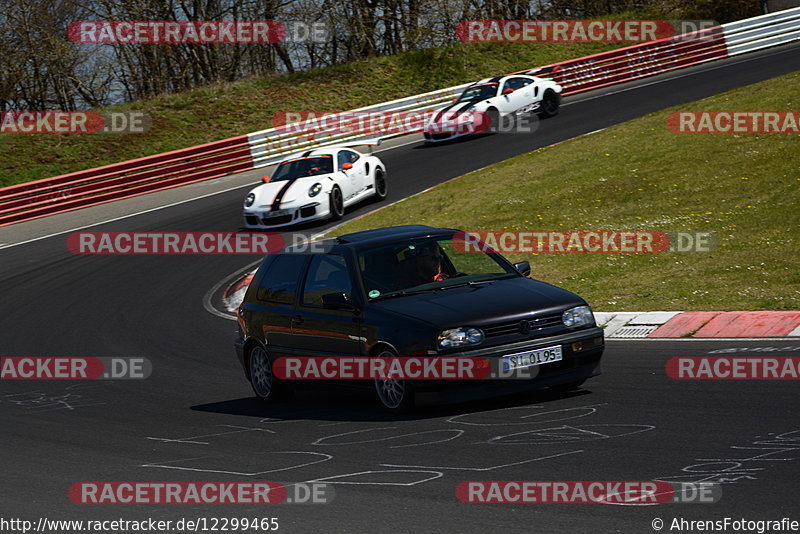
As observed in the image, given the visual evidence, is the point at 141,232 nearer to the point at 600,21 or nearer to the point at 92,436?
the point at 92,436

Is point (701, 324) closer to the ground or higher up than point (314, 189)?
closer to the ground

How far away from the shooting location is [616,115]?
28281 mm

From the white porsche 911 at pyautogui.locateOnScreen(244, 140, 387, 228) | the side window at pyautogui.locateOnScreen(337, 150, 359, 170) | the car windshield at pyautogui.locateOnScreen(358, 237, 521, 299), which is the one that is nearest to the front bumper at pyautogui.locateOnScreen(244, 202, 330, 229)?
the white porsche 911 at pyautogui.locateOnScreen(244, 140, 387, 228)

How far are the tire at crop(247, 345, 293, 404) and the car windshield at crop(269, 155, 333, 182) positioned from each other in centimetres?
1239

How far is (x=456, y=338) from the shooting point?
8.00m

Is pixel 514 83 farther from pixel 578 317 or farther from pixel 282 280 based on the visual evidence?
pixel 578 317

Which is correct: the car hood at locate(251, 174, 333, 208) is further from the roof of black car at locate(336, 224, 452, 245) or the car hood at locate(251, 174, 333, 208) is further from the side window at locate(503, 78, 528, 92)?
the roof of black car at locate(336, 224, 452, 245)

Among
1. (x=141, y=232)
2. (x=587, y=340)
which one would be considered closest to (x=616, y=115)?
(x=141, y=232)

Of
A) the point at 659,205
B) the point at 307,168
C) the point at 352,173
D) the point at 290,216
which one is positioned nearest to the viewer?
the point at 659,205

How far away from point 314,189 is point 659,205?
23.5ft

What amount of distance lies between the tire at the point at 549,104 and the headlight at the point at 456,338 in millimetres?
22297

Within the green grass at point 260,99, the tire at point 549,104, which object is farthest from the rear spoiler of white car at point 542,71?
the green grass at point 260,99

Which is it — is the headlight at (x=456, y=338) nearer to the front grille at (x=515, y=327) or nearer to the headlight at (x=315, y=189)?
the front grille at (x=515, y=327)

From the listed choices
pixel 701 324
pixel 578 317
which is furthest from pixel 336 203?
pixel 578 317
